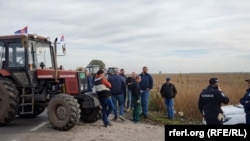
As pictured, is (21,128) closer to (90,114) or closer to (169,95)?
(90,114)

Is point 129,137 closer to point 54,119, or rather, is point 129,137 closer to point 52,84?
point 54,119

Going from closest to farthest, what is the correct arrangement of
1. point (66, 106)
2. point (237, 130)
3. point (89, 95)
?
point (237, 130) → point (66, 106) → point (89, 95)

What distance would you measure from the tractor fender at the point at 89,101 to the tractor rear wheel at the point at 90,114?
0.50m

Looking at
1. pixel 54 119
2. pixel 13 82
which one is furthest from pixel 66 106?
pixel 13 82

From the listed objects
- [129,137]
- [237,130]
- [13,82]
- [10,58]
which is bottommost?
[129,137]

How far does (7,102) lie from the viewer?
1151 centimetres

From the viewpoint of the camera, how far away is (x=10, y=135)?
10.4 meters

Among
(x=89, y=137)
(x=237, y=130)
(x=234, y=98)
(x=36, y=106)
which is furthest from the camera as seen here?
(x=234, y=98)

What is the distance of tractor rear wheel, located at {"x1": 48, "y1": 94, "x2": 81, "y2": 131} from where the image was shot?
1080cm

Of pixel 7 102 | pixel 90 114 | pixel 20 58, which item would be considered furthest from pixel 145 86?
pixel 7 102

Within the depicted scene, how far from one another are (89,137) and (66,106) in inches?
53.5

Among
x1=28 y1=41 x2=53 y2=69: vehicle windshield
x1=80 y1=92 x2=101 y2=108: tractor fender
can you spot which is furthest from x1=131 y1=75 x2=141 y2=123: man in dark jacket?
x1=28 y1=41 x2=53 y2=69: vehicle windshield

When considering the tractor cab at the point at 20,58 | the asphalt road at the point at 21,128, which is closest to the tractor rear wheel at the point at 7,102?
the asphalt road at the point at 21,128

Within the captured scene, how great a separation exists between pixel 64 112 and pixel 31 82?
1.83 meters
